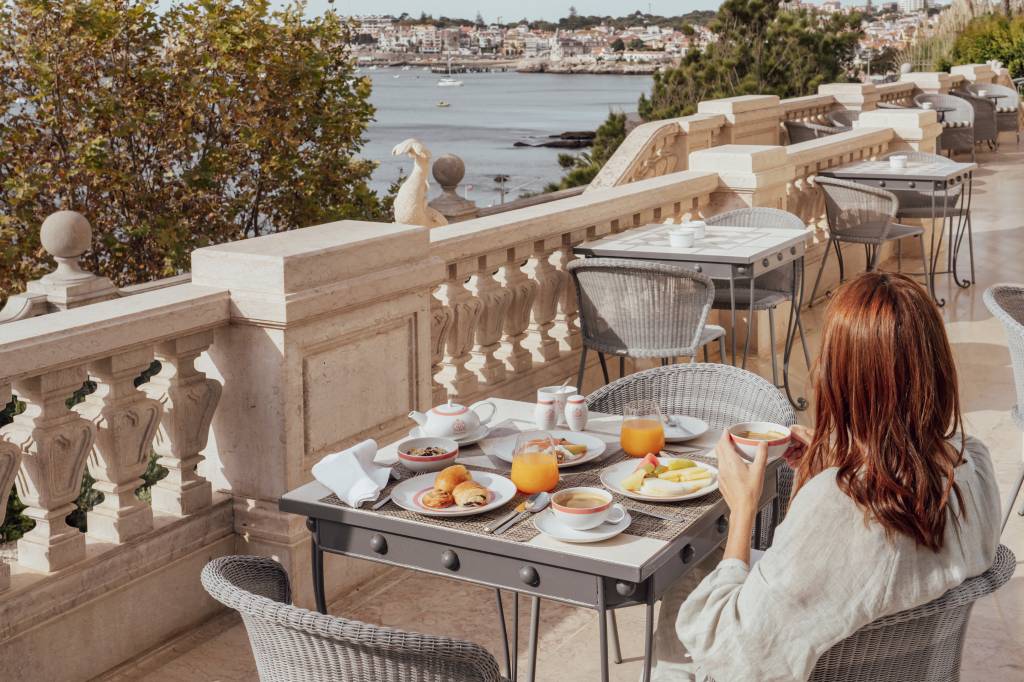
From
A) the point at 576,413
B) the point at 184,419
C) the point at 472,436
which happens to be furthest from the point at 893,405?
the point at 184,419

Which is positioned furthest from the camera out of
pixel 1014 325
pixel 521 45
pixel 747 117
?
pixel 521 45

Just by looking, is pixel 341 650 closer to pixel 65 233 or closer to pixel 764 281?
pixel 764 281

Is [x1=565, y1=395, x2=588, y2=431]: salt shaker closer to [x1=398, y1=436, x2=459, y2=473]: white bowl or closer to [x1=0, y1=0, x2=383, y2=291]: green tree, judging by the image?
[x1=398, y1=436, x2=459, y2=473]: white bowl

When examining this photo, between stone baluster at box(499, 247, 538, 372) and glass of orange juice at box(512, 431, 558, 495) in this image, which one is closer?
glass of orange juice at box(512, 431, 558, 495)

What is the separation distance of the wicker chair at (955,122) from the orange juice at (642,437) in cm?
1398

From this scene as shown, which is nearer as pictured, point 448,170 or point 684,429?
point 684,429

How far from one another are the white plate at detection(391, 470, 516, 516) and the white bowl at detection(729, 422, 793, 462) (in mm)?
493

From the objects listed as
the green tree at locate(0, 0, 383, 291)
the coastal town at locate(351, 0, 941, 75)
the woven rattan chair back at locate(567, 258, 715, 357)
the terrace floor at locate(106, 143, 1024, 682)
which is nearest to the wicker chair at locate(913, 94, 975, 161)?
the green tree at locate(0, 0, 383, 291)

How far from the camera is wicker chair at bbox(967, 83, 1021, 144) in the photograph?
18016 mm

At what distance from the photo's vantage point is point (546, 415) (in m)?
3.19

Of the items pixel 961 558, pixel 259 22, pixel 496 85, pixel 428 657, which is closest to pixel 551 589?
pixel 428 657

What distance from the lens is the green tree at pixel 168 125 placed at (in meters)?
16.3

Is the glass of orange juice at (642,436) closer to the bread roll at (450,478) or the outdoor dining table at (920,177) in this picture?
the bread roll at (450,478)

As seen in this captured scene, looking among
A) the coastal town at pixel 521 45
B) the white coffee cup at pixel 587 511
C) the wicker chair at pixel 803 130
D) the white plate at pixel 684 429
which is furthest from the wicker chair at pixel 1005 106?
the coastal town at pixel 521 45
